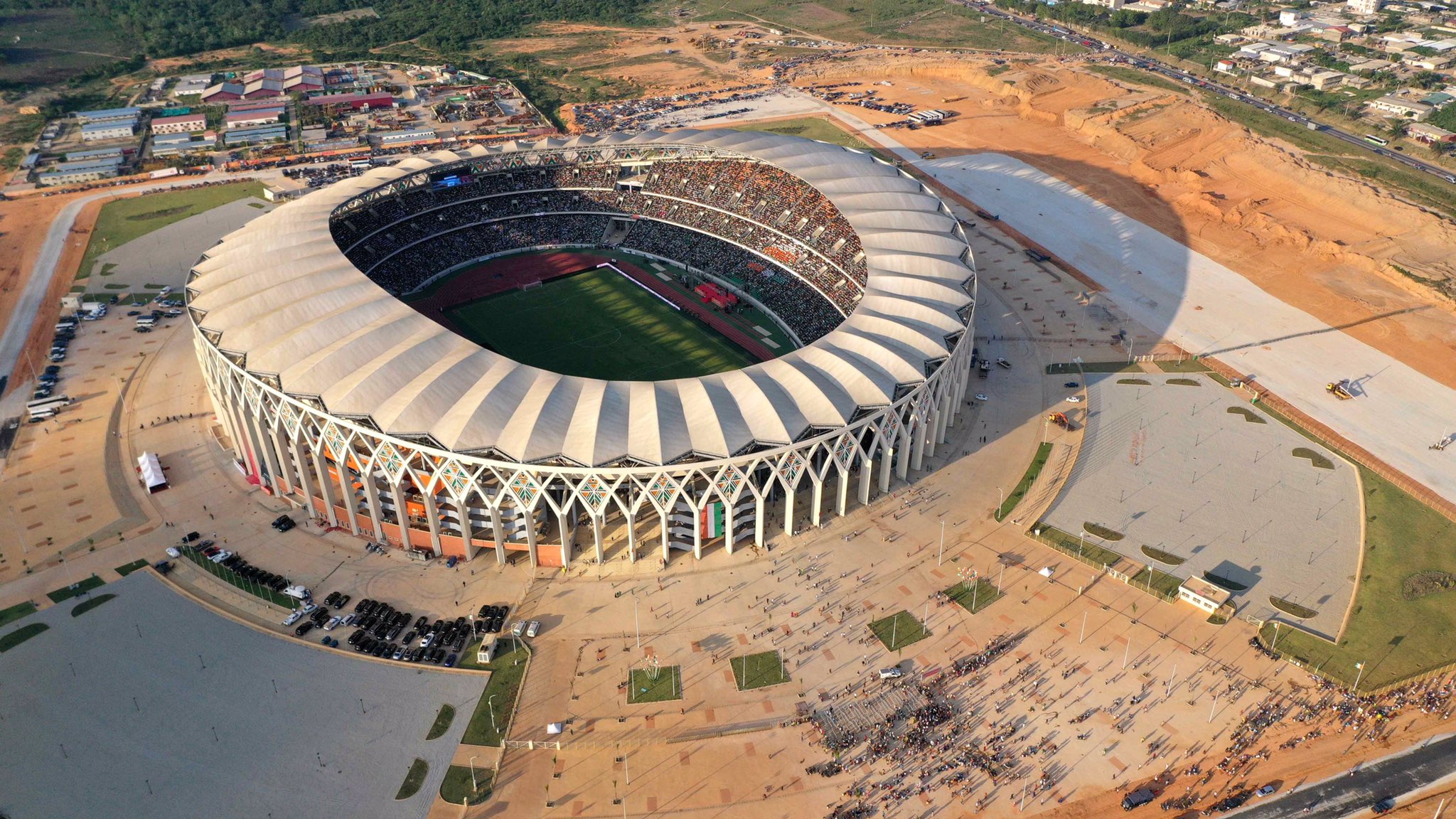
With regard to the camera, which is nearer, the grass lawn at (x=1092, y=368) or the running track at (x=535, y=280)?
the grass lawn at (x=1092, y=368)

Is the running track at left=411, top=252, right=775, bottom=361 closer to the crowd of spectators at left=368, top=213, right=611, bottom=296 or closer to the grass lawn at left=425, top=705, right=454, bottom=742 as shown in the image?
the crowd of spectators at left=368, top=213, right=611, bottom=296

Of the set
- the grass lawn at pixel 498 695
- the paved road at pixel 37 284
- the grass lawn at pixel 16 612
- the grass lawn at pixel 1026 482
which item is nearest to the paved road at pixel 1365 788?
the grass lawn at pixel 1026 482

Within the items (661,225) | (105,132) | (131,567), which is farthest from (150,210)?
(131,567)

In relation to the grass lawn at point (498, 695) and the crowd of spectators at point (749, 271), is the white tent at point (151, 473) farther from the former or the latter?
the crowd of spectators at point (749, 271)

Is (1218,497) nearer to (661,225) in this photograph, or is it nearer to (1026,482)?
(1026,482)

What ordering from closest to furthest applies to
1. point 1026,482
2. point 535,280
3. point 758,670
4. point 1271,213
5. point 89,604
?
point 758,670 → point 89,604 → point 1026,482 → point 535,280 → point 1271,213

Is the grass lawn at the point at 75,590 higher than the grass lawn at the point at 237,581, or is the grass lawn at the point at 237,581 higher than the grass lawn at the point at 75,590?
the grass lawn at the point at 75,590

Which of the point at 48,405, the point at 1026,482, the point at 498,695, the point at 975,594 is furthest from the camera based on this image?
the point at 48,405
